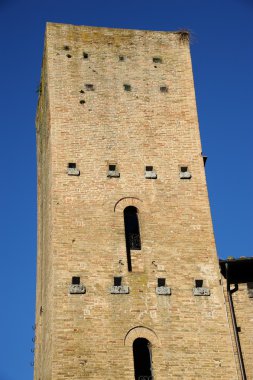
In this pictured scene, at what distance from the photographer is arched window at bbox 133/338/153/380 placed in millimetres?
17031

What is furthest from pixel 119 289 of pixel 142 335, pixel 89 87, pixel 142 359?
pixel 89 87

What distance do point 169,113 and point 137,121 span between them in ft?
3.33

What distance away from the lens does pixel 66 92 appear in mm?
21250

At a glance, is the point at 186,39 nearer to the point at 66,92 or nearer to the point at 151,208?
the point at 66,92

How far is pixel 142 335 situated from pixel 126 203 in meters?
3.73

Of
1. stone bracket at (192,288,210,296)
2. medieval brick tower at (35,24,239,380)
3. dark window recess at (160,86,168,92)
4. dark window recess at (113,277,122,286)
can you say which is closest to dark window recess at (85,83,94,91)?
medieval brick tower at (35,24,239,380)

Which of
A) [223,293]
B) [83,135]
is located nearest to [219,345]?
[223,293]

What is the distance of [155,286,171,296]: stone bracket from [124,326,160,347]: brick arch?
103cm

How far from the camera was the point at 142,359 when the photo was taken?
17.3 m

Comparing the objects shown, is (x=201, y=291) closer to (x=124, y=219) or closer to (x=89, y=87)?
(x=124, y=219)

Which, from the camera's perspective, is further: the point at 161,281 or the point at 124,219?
the point at 124,219

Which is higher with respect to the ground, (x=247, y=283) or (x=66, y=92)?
(x=66, y=92)

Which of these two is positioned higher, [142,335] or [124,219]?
[124,219]

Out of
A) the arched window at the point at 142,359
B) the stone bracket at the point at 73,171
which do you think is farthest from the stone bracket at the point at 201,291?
the stone bracket at the point at 73,171
